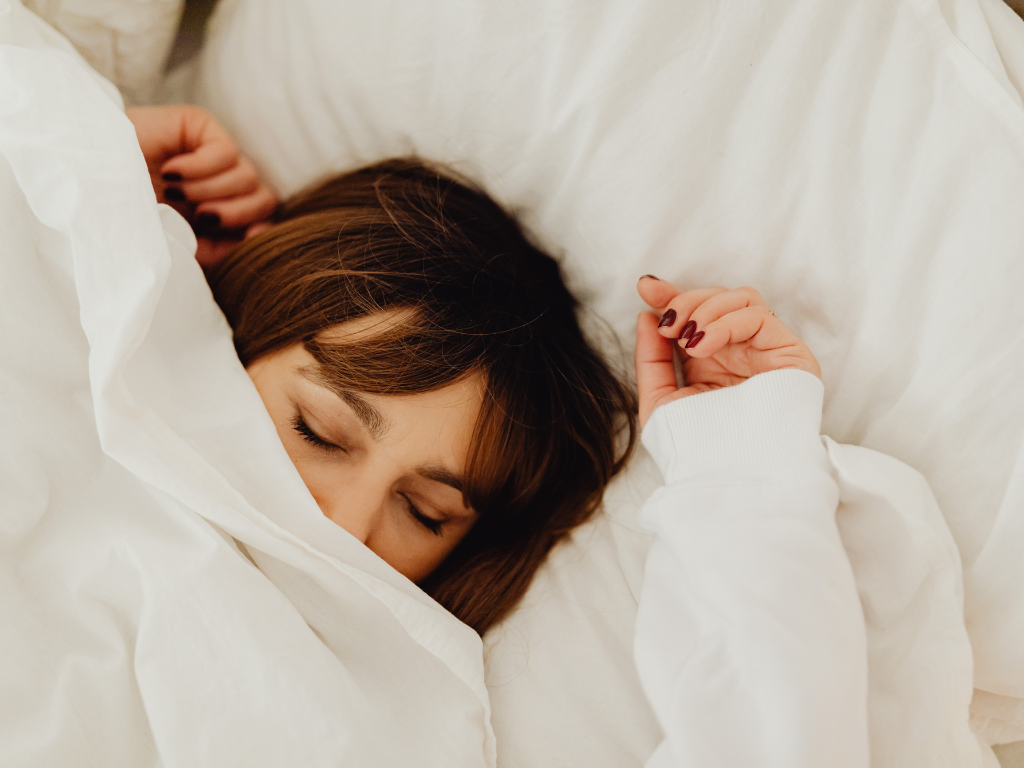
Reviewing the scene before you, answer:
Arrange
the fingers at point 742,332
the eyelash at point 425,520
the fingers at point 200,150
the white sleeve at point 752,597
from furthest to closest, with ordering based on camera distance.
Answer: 1. the fingers at point 200,150
2. the eyelash at point 425,520
3. the fingers at point 742,332
4. the white sleeve at point 752,597

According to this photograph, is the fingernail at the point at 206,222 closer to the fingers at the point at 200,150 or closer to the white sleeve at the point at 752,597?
the fingers at the point at 200,150

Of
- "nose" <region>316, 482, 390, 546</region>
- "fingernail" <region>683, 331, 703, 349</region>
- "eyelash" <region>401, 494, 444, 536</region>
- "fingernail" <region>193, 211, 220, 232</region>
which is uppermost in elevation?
"fingernail" <region>683, 331, 703, 349</region>

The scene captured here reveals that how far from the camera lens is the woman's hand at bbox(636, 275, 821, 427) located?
74cm

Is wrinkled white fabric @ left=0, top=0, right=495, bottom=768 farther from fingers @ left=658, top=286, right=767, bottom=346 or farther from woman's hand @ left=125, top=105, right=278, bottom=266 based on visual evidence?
fingers @ left=658, top=286, right=767, bottom=346

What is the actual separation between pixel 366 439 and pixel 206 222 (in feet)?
1.49

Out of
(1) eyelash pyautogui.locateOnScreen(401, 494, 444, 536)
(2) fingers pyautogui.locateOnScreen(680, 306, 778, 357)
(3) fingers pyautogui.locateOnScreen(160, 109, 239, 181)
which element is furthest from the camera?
(3) fingers pyautogui.locateOnScreen(160, 109, 239, 181)

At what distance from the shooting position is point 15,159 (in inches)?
25.7

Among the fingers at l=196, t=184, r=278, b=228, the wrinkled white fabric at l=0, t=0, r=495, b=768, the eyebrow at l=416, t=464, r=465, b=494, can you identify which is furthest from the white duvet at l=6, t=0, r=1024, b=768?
the fingers at l=196, t=184, r=278, b=228

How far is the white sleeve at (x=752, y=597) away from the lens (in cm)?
61

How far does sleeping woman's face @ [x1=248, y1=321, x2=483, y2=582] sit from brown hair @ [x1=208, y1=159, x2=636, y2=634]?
0.05 feet

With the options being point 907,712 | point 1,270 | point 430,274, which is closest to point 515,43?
Answer: point 430,274

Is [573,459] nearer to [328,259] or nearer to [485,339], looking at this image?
[485,339]

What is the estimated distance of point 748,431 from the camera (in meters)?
0.73

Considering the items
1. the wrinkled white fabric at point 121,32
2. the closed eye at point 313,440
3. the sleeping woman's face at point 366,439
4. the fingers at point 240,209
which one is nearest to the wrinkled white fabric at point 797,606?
the sleeping woman's face at point 366,439
